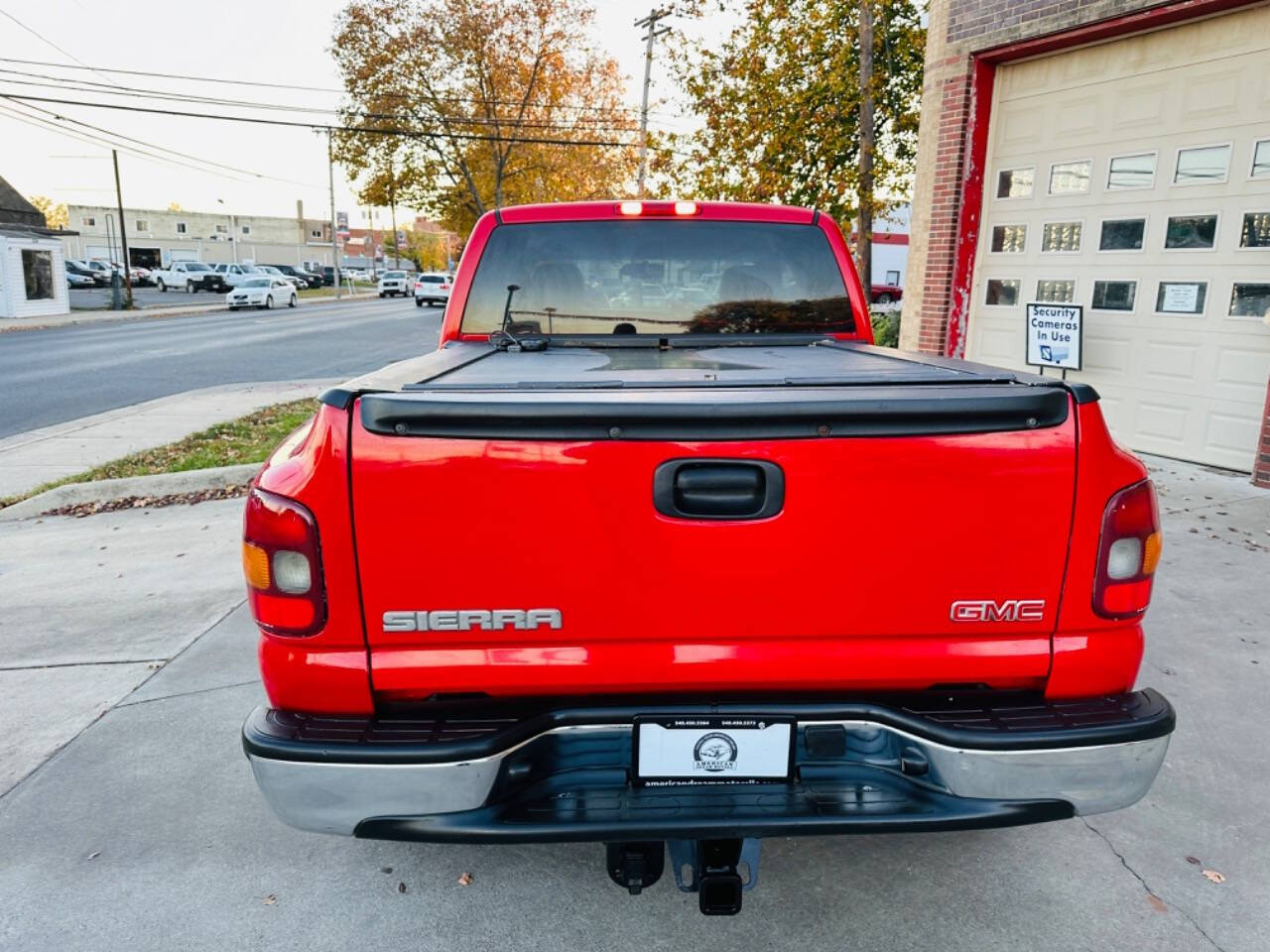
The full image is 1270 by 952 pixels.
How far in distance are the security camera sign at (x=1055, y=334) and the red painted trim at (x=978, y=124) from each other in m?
1.04

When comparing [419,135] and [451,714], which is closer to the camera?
[451,714]

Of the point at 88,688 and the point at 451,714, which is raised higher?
the point at 451,714

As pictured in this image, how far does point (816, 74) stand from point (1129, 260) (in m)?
6.64

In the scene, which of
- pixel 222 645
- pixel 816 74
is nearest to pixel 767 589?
pixel 222 645

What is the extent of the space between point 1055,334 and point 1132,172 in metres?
1.52

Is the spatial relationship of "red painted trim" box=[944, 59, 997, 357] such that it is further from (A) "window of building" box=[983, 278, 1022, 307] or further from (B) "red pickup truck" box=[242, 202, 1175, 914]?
(B) "red pickup truck" box=[242, 202, 1175, 914]

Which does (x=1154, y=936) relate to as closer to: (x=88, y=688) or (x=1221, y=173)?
(x=88, y=688)

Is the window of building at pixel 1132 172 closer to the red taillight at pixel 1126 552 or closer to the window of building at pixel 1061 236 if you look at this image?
the window of building at pixel 1061 236

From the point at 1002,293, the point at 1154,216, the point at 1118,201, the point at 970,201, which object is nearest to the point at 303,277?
the point at 970,201

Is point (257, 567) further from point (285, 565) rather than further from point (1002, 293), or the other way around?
point (1002, 293)

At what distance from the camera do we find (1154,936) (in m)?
2.35

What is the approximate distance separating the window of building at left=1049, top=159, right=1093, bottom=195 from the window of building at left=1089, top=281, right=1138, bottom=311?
3.06 feet

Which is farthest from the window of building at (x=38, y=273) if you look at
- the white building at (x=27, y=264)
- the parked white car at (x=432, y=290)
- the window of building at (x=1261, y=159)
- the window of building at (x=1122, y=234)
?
the window of building at (x=1261, y=159)

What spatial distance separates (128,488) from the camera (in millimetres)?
7203
